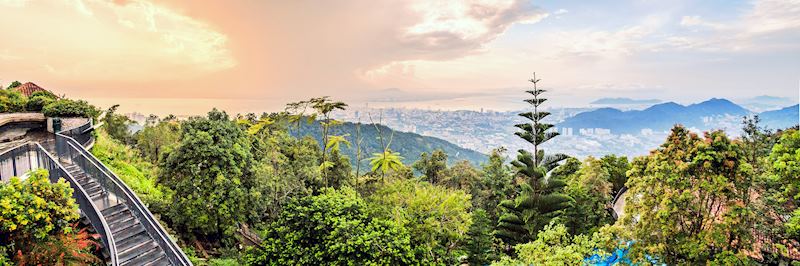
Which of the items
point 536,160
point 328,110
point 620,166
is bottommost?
point 620,166

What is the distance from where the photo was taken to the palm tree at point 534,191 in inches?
597

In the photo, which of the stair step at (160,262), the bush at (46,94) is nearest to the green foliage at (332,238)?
the stair step at (160,262)

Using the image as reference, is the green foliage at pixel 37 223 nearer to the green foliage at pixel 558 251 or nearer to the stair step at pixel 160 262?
the stair step at pixel 160 262

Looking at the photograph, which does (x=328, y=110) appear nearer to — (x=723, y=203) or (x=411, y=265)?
(x=411, y=265)

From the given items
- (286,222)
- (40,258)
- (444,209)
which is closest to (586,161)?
(444,209)

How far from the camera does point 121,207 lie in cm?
837

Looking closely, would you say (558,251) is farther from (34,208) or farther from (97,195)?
(97,195)

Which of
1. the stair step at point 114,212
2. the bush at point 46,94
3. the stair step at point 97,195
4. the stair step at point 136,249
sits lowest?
the stair step at point 136,249

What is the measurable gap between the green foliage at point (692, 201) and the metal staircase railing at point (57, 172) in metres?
9.18

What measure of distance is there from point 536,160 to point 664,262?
8195 mm

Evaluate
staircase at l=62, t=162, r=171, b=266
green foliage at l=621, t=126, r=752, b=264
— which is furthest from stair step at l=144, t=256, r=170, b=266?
green foliage at l=621, t=126, r=752, b=264

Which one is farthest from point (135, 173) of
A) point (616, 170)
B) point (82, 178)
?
point (616, 170)

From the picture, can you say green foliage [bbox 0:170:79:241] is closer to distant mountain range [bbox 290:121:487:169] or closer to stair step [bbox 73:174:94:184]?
stair step [bbox 73:174:94:184]

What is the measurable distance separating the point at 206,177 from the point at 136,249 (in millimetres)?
3359
